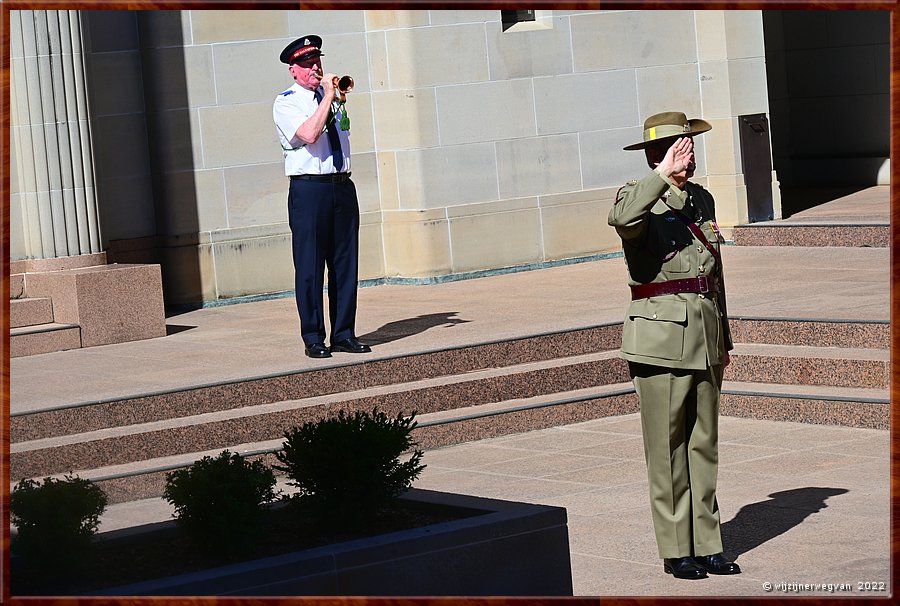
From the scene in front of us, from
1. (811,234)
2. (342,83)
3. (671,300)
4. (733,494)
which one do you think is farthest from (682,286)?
(811,234)

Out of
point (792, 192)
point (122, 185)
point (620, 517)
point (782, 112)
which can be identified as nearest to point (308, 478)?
point (620, 517)

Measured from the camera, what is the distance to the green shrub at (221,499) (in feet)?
17.9

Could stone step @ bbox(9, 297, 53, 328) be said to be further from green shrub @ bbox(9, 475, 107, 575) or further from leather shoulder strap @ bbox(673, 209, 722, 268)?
leather shoulder strap @ bbox(673, 209, 722, 268)

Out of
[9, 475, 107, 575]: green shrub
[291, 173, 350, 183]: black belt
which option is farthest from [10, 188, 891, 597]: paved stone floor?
[9, 475, 107, 575]: green shrub

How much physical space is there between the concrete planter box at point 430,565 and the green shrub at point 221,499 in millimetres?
252

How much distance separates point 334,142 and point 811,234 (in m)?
6.17

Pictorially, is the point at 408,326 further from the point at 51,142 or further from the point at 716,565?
the point at 716,565

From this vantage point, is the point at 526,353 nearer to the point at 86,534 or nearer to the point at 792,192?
the point at 86,534

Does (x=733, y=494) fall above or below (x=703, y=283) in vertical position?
below

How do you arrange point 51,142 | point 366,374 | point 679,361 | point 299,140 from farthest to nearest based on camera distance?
point 51,142 < point 299,140 < point 366,374 < point 679,361

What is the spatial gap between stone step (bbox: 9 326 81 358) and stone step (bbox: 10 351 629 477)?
8.46 feet

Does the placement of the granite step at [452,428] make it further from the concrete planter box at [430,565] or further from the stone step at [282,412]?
the concrete planter box at [430,565]

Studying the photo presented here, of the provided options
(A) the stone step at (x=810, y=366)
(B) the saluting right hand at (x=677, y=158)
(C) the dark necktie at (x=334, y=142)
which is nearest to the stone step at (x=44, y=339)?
(C) the dark necktie at (x=334, y=142)

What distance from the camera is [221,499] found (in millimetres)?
5543
